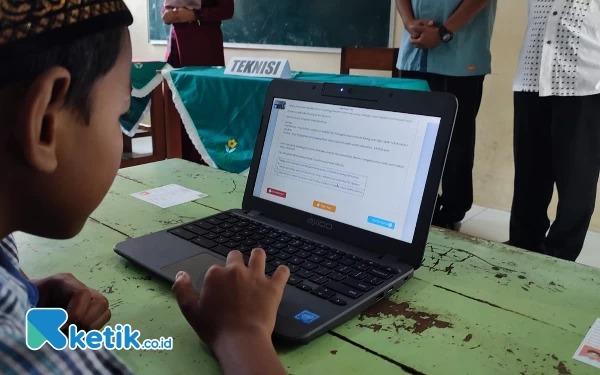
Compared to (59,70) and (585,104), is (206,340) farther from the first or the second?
(585,104)

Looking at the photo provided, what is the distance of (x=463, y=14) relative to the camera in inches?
72.4

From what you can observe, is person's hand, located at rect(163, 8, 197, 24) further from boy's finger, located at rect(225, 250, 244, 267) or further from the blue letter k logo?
the blue letter k logo

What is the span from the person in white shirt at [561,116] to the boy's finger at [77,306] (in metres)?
1.43

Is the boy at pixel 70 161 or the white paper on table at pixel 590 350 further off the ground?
the boy at pixel 70 161

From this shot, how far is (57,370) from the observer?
34cm

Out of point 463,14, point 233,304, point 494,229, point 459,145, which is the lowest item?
point 494,229

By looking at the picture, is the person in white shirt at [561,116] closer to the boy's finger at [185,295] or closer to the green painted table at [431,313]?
the green painted table at [431,313]

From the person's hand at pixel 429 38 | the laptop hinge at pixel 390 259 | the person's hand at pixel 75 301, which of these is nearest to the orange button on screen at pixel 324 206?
the laptop hinge at pixel 390 259

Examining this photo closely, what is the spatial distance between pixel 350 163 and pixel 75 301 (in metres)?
0.40

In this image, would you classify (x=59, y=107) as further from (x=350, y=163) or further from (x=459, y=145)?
(x=459, y=145)

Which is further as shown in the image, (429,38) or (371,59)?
(371,59)

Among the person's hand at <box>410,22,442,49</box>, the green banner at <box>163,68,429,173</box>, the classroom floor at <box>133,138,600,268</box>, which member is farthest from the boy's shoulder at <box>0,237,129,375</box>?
the classroom floor at <box>133,138,600,268</box>

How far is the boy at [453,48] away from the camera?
1866 millimetres

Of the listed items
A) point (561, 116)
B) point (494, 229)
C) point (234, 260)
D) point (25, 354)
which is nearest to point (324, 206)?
point (234, 260)
